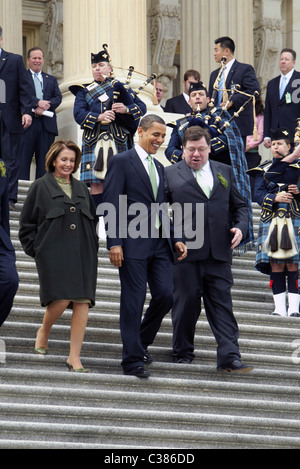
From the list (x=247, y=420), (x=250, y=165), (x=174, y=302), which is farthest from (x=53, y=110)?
(x=247, y=420)

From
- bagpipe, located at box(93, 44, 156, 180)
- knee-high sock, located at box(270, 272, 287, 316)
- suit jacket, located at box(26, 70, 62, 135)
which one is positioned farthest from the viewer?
suit jacket, located at box(26, 70, 62, 135)

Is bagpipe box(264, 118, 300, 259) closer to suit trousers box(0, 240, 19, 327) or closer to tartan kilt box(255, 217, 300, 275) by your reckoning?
tartan kilt box(255, 217, 300, 275)

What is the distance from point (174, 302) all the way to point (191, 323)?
23 centimetres

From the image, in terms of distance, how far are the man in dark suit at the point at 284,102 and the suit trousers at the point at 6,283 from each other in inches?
243

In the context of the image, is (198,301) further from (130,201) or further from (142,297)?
(130,201)

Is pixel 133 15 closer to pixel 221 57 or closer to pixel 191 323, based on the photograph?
pixel 221 57

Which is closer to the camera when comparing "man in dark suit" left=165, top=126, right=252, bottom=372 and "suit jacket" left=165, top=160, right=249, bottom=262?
"man in dark suit" left=165, top=126, right=252, bottom=372

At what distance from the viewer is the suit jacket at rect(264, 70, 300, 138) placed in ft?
53.6

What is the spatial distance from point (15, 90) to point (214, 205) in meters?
3.78

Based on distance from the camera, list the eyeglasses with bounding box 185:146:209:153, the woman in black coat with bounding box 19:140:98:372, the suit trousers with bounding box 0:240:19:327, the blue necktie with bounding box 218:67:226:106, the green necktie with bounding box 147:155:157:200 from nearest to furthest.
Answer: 1. the suit trousers with bounding box 0:240:19:327
2. the woman in black coat with bounding box 19:140:98:372
3. the green necktie with bounding box 147:155:157:200
4. the eyeglasses with bounding box 185:146:209:153
5. the blue necktie with bounding box 218:67:226:106

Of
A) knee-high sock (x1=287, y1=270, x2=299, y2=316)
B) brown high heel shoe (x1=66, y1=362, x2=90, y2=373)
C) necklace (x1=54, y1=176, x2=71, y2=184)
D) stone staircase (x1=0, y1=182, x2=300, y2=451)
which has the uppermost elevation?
necklace (x1=54, y1=176, x2=71, y2=184)

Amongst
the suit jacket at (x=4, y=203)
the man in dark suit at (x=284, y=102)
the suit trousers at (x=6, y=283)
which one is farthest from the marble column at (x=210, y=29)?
the suit trousers at (x=6, y=283)

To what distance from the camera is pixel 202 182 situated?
1169 cm

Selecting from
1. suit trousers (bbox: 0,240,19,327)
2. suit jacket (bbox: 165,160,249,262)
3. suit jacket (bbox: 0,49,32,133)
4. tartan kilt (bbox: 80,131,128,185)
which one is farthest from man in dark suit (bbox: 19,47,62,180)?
suit trousers (bbox: 0,240,19,327)
